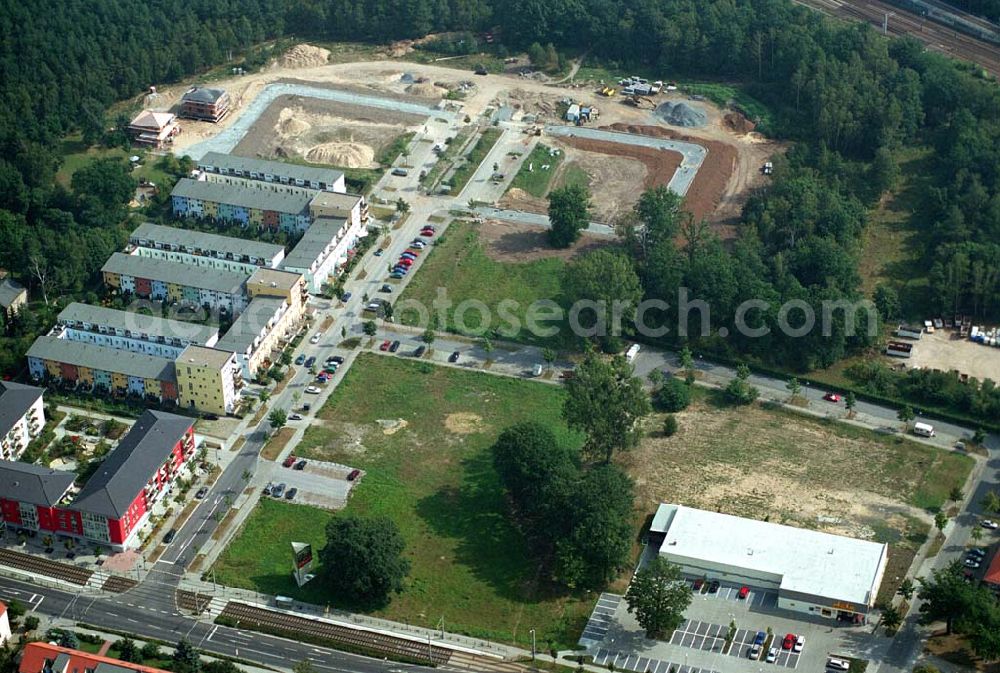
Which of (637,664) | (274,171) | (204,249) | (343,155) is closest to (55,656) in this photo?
(637,664)

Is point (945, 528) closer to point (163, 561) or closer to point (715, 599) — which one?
point (715, 599)

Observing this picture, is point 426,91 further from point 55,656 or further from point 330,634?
point 55,656

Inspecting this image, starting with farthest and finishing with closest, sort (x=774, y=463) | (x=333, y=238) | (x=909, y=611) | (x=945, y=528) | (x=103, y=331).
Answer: (x=333, y=238), (x=103, y=331), (x=774, y=463), (x=945, y=528), (x=909, y=611)

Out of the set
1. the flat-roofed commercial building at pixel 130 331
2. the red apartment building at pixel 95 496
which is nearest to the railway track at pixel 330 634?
the red apartment building at pixel 95 496

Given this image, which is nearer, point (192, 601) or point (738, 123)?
point (192, 601)

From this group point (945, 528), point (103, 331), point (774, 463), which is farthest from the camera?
point (103, 331)

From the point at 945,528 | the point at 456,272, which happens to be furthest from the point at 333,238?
the point at 945,528

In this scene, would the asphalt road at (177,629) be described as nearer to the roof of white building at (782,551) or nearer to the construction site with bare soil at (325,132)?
the roof of white building at (782,551)
